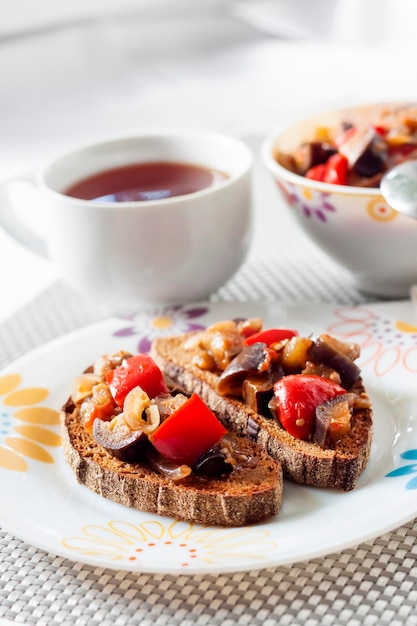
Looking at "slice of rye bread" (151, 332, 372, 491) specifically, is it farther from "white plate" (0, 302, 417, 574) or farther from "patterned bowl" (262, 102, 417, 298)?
"patterned bowl" (262, 102, 417, 298)

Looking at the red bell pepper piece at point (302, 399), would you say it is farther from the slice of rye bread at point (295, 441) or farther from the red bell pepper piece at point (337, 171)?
the red bell pepper piece at point (337, 171)

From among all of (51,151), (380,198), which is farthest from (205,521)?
(51,151)

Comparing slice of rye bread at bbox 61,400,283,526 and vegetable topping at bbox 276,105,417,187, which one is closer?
slice of rye bread at bbox 61,400,283,526

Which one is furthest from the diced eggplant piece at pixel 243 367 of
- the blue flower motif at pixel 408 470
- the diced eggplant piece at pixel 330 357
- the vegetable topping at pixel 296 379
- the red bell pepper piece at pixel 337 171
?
the red bell pepper piece at pixel 337 171

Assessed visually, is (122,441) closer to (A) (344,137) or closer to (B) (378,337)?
(B) (378,337)

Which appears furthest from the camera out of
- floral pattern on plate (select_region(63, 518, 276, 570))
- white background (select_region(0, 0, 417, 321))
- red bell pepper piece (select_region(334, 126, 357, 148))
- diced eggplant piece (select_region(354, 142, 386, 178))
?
white background (select_region(0, 0, 417, 321))

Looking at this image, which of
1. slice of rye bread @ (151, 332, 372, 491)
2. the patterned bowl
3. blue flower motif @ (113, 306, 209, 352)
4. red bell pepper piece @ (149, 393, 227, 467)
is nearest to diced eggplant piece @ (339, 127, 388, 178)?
the patterned bowl

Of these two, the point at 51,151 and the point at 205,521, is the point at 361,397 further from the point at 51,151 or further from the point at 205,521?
the point at 51,151
